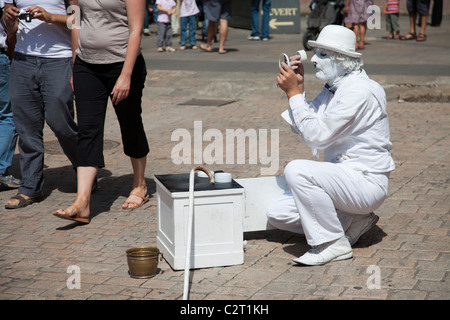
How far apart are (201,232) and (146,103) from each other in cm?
632

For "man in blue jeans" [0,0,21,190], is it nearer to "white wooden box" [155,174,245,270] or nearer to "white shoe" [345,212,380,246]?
"white wooden box" [155,174,245,270]

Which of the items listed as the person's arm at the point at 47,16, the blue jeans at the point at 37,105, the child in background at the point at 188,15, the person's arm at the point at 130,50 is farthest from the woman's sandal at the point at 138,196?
the child in background at the point at 188,15

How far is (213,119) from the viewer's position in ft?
29.9

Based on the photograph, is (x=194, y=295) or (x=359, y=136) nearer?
(x=194, y=295)

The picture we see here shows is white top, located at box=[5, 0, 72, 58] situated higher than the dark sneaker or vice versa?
white top, located at box=[5, 0, 72, 58]

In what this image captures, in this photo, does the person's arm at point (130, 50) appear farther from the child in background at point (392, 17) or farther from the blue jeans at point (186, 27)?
the child in background at point (392, 17)

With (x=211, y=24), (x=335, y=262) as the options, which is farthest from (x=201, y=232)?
(x=211, y=24)

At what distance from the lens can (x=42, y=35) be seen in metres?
5.76

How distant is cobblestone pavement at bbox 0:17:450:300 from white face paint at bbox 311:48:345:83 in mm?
1121

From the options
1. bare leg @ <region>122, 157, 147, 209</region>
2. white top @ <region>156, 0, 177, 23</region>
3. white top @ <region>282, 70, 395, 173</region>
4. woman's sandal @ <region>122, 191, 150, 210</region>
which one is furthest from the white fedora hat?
white top @ <region>156, 0, 177, 23</region>

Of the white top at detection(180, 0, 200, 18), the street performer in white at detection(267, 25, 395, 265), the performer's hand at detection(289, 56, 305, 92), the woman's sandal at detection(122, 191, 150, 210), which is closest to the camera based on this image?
the street performer in white at detection(267, 25, 395, 265)

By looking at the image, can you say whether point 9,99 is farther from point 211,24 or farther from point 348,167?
point 211,24

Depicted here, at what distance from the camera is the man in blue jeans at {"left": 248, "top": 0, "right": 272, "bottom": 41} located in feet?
53.9

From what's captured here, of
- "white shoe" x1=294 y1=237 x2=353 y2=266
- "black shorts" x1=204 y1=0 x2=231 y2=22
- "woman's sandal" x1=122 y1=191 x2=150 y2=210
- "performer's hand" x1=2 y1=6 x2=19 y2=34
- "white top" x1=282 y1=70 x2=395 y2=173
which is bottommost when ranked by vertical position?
"woman's sandal" x1=122 y1=191 x2=150 y2=210
